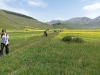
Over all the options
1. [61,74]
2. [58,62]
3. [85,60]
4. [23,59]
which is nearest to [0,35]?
[23,59]

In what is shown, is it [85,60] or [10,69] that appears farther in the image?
[85,60]

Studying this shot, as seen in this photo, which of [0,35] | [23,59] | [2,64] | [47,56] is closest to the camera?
[2,64]

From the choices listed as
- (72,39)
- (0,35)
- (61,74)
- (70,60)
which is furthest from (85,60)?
(72,39)

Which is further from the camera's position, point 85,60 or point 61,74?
point 85,60

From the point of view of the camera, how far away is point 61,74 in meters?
14.5

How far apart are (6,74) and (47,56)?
22.0 feet

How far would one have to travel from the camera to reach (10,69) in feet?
52.4

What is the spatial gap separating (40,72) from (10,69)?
266 centimetres

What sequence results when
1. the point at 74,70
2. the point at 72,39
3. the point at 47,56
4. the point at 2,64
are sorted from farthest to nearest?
the point at 72,39
the point at 47,56
the point at 2,64
the point at 74,70

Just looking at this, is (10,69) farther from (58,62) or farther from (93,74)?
(93,74)

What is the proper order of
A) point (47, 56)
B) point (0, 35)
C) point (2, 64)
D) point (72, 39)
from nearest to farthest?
point (2, 64)
point (47, 56)
point (0, 35)
point (72, 39)

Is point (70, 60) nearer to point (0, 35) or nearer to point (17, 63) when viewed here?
point (17, 63)

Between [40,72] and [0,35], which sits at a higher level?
[0,35]

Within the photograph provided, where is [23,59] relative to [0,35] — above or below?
below
